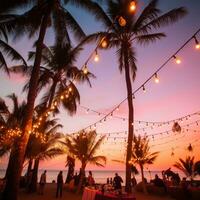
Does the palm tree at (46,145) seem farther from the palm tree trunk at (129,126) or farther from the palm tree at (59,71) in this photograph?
the palm tree trunk at (129,126)

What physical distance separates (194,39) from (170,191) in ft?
36.0

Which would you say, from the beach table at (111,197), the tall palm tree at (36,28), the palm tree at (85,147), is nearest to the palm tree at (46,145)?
the palm tree at (85,147)

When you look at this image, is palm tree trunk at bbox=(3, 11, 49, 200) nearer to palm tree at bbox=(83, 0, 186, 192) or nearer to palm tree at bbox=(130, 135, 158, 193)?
palm tree at bbox=(83, 0, 186, 192)

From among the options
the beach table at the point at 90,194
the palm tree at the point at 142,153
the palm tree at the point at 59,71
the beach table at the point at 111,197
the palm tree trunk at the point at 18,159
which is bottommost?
the beach table at the point at 111,197

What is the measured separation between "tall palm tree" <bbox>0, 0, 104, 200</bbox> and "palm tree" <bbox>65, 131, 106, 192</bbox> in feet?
24.6

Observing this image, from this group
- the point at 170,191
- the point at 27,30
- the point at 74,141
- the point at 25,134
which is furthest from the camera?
the point at 74,141

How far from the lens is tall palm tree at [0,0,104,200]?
32.8ft

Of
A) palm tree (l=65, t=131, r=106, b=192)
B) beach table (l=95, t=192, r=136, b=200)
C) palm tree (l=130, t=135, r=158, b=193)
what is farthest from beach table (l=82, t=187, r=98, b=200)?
palm tree (l=130, t=135, r=158, b=193)

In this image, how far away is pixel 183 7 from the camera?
14.1 m

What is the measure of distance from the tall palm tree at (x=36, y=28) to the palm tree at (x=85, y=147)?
7.50m

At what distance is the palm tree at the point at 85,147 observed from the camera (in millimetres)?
18422

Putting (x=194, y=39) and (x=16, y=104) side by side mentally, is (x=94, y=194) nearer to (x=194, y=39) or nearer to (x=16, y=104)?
A: (x=194, y=39)


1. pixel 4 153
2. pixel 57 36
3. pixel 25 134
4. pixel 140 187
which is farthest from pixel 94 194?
pixel 4 153

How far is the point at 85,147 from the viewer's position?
1852cm
